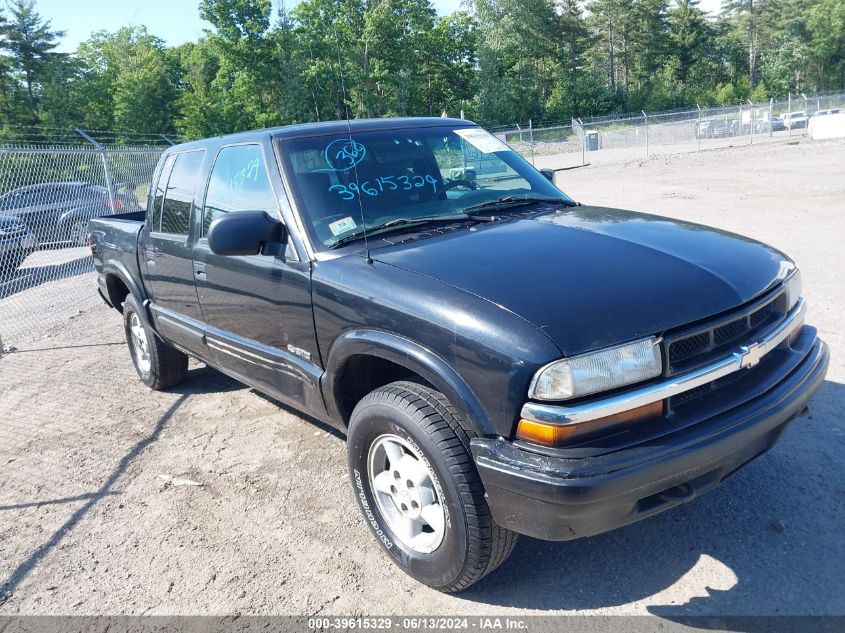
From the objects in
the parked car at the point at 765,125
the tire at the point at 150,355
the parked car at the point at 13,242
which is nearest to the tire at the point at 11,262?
the parked car at the point at 13,242

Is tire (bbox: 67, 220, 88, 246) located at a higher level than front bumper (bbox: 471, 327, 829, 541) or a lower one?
higher

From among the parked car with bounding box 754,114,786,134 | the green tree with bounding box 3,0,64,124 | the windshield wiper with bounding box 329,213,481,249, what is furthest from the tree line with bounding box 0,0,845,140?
the windshield wiper with bounding box 329,213,481,249

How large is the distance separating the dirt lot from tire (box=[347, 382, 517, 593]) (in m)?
0.18

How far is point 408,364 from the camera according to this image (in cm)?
274

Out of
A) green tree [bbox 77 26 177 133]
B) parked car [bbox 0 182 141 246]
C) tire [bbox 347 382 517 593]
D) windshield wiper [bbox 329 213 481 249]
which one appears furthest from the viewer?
green tree [bbox 77 26 177 133]

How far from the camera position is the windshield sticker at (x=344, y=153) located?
3.66m

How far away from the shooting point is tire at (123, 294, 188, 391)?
18.0 ft

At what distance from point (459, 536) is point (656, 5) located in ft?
300

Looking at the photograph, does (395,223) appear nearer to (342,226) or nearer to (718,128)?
(342,226)

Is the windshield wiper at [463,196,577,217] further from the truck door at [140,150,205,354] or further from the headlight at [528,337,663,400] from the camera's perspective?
the truck door at [140,150,205,354]

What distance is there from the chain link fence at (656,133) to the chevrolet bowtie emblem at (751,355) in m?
27.1

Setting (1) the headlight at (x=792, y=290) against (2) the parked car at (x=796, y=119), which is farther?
(2) the parked car at (x=796, y=119)

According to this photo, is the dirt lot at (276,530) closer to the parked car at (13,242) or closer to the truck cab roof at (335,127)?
the truck cab roof at (335,127)

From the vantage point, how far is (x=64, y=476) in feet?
14.4
